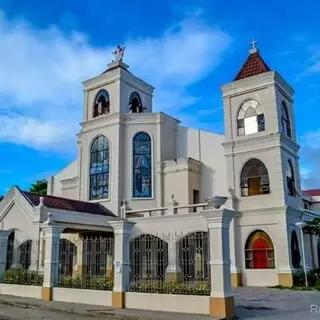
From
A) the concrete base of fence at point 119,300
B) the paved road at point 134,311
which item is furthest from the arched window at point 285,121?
the concrete base of fence at point 119,300

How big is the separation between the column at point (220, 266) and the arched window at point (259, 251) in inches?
396

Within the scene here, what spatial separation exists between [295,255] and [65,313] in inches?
495

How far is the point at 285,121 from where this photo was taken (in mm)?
21953

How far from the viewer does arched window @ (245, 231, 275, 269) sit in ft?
63.0

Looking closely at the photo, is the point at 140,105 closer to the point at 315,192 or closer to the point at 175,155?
the point at 175,155

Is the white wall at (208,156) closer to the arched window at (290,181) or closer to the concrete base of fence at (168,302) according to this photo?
the arched window at (290,181)

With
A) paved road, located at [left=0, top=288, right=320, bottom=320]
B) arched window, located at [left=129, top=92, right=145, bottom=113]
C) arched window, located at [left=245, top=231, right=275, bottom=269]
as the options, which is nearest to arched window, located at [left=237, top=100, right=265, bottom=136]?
arched window, located at [left=245, top=231, right=275, bottom=269]

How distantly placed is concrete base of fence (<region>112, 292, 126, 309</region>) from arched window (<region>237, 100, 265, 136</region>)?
1261cm

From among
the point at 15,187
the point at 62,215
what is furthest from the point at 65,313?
the point at 15,187

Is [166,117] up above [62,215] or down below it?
above

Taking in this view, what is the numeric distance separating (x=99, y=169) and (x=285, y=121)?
434 inches

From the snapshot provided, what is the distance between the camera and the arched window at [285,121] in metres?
21.5

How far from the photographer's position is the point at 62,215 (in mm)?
19516

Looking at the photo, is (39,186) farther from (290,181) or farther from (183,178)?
(290,181)
